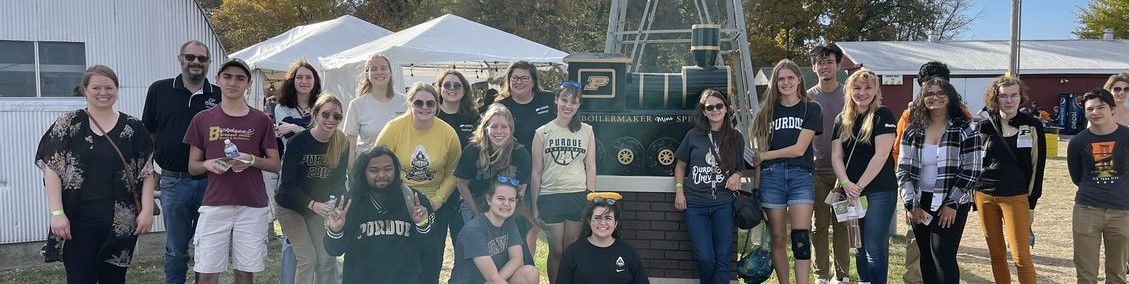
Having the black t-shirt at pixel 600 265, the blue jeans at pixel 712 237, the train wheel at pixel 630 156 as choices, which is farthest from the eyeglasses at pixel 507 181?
the train wheel at pixel 630 156

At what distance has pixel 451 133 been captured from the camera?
4.35 m

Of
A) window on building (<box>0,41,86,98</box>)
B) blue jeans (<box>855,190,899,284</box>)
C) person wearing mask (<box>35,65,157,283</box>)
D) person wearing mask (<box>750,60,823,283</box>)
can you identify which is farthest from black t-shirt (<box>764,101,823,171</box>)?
window on building (<box>0,41,86,98</box>)

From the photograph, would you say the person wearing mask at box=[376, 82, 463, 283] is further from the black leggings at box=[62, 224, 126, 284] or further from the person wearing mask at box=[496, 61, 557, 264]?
the black leggings at box=[62, 224, 126, 284]

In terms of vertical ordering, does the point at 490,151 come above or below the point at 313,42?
below

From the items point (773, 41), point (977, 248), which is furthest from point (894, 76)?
point (977, 248)

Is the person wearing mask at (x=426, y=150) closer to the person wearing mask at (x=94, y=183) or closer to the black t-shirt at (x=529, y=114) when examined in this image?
the black t-shirt at (x=529, y=114)

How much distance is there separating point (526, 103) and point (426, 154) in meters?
0.82

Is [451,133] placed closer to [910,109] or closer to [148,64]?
[910,109]

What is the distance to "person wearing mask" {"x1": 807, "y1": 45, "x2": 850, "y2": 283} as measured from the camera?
16.9 feet

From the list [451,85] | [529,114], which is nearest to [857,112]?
[529,114]

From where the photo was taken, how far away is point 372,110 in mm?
4785

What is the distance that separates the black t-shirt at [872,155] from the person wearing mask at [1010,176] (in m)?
0.50

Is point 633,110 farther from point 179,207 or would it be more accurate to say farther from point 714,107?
point 179,207

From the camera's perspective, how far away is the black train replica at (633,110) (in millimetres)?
5422
